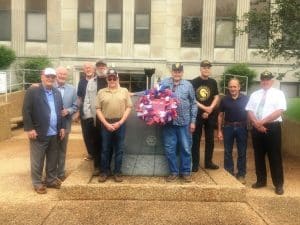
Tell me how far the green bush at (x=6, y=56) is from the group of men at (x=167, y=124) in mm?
17455

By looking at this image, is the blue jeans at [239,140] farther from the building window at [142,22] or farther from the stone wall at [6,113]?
the building window at [142,22]

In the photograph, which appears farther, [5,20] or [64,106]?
[5,20]

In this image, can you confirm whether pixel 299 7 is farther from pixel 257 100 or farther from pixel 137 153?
pixel 137 153

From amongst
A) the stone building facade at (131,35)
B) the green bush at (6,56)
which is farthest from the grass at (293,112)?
the green bush at (6,56)

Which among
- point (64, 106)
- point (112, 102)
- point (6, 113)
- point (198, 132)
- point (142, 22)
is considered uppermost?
point (142, 22)

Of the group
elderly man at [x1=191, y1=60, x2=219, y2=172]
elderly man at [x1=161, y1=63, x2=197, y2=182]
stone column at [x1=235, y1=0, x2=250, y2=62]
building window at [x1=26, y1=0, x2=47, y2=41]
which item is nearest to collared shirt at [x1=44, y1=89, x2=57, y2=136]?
elderly man at [x1=161, y1=63, x2=197, y2=182]

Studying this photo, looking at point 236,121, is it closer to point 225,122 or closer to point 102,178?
point 225,122

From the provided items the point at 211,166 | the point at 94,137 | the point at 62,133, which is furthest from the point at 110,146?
the point at 211,166

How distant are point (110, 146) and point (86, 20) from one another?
1891 centimetres

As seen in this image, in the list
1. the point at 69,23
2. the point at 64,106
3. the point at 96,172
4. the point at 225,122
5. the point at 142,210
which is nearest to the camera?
the point at 142,210

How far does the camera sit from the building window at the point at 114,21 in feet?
83.9

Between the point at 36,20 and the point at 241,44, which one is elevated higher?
the point at 36,20

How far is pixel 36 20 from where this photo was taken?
2597 cm

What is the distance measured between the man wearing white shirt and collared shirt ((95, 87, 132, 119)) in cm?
200
